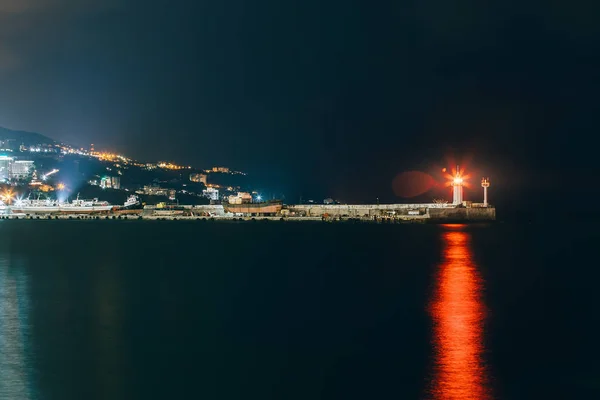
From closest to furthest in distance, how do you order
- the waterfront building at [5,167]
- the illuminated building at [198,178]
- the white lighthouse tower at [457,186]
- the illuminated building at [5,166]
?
the white lighthouse tower at [457,186] → the waterfront building at [5,167] → the illuminated building at [5,166] → the illuminated building at [198,178]

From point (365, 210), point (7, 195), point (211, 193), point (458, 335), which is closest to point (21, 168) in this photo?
point (7, 195)

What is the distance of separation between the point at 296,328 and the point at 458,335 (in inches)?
162

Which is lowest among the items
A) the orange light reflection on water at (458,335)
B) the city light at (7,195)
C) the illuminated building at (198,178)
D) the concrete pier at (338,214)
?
the orange light reflection on water at (458,335)

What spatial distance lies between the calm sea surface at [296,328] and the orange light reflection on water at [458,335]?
5 centimetres

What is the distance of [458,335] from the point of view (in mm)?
17766

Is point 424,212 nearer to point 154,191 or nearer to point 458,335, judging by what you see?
point 458,335

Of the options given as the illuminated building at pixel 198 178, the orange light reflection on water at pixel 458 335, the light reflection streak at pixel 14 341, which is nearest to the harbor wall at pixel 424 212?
the orange light reflection on water at pixel 458 335

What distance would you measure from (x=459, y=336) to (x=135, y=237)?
126 ft

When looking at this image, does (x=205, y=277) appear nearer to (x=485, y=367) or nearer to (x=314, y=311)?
(x=314, y=311)

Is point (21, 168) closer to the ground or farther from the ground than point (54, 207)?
farther from the ground

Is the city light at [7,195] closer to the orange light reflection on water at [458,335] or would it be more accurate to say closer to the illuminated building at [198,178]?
the illuminated building at [198,178]

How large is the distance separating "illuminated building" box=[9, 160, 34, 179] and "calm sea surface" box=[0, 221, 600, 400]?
360 feet

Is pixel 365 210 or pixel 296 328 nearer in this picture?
pixel 296 328

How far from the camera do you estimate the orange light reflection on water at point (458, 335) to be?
1330 centimetres
